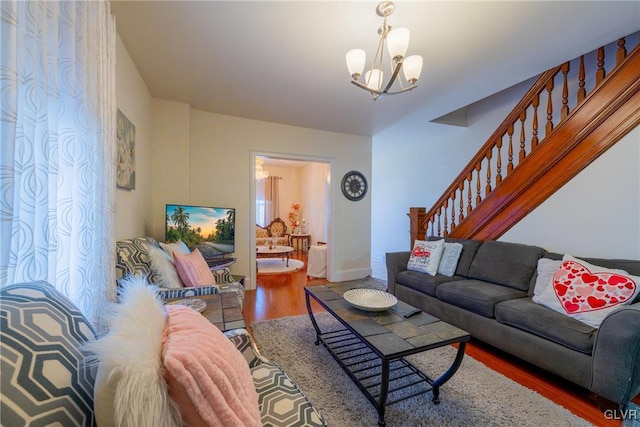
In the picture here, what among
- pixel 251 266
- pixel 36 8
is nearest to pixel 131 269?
pixel 36 8

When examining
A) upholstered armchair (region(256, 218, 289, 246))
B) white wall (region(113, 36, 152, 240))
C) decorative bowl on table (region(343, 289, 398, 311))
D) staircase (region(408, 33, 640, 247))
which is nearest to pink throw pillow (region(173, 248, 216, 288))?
white wall (region(113, 36, 152, 240))

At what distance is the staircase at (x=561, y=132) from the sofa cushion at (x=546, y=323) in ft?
3.76

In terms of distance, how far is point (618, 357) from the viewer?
1.42 m

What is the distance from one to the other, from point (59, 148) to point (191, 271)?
1.25m

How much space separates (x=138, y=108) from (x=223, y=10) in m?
1.45

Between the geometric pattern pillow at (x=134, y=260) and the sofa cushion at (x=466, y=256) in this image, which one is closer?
the geometric pattern pillow at (x=134, y=260)

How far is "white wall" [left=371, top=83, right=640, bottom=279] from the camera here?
2.04m

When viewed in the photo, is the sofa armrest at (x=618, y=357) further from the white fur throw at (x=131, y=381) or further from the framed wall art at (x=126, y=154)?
the framed wall art at (x=126, y=154)

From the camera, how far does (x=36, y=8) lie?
88cm

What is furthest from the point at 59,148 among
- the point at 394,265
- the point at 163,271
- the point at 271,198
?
the point at 271,198

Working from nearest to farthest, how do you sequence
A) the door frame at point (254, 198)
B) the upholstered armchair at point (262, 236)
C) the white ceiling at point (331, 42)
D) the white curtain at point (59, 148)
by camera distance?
1. the white curtain at point (59, 148)
2. the white ceiling at point (331, 42)
3. the door frame at point (254, 198)
4. the upholstered armchair at point (262, 236)

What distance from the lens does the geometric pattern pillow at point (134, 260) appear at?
1.76m

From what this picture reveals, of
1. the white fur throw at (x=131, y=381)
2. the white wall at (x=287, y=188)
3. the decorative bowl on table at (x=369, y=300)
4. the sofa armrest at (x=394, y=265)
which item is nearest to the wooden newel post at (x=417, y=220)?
the sofa armrest at (x=394, y=265)

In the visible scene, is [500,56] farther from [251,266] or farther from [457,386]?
[251,266]
